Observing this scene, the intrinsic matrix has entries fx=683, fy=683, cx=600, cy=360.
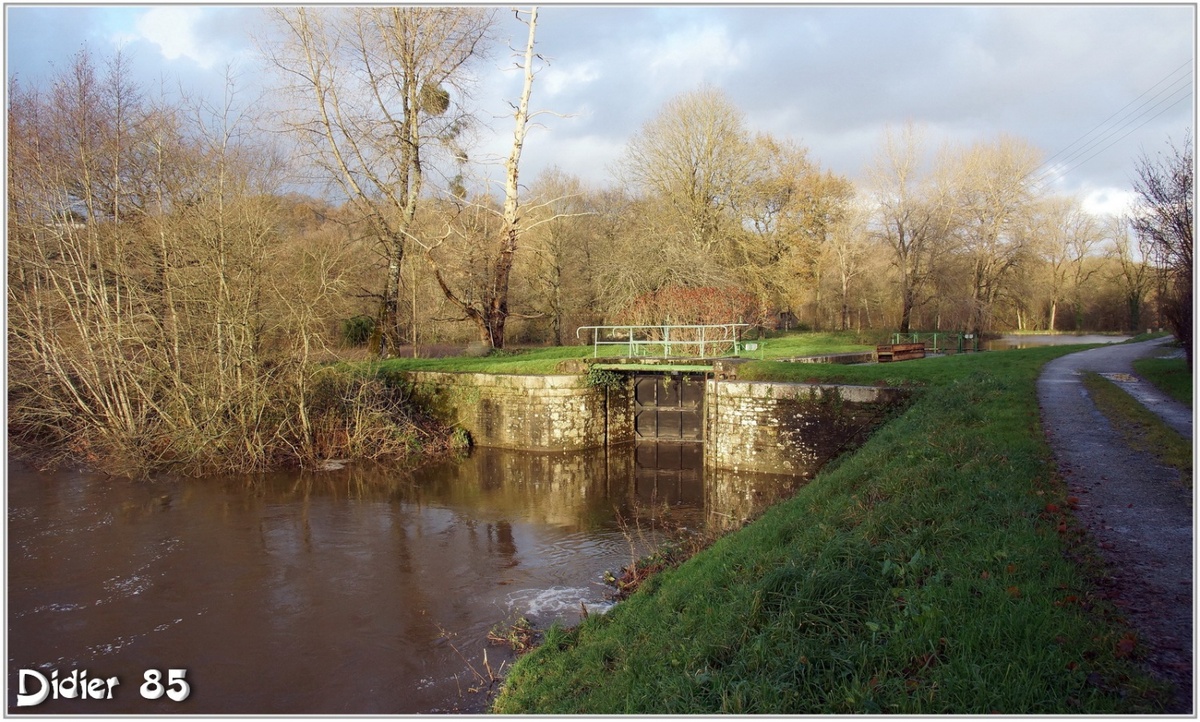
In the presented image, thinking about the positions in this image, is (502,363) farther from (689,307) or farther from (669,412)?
(689,307)

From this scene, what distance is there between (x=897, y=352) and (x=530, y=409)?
11.1m

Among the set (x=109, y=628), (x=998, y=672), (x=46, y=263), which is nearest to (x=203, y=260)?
(x=46, y=263)

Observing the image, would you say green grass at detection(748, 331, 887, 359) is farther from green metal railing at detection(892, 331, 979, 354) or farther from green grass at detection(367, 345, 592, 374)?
→ green grass at detection(367, 345, 592, 374)

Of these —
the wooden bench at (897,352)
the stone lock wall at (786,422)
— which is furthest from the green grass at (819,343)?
the stone lock wall at (786,422)

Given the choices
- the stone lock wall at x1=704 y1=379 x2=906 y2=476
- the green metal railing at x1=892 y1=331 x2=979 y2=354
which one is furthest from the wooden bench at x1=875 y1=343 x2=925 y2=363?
the stone lock wall at x1=704 y1=379 x2=906 y2=476

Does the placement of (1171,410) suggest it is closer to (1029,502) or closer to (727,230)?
(1029,502)

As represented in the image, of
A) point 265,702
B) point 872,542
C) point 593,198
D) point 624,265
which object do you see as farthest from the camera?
point 593,198

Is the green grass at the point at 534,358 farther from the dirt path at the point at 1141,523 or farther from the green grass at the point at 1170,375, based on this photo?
the dirt path at the point at 1141,523

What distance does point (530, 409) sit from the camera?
706 inches

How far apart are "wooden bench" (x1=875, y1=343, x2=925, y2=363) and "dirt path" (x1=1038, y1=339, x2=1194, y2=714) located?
9625mm

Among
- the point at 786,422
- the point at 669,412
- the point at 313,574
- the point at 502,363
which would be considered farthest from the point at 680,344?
the point at 313,574

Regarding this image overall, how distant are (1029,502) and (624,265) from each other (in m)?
21.6

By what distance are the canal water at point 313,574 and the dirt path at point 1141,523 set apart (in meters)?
4.93

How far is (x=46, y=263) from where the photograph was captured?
44.5 feet
